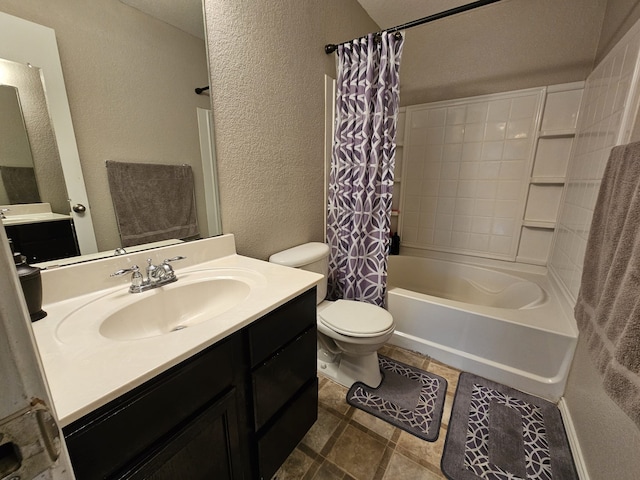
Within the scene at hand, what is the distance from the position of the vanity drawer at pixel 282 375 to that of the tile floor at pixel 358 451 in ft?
1.24

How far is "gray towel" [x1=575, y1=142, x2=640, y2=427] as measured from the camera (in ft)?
2.32

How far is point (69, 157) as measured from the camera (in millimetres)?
852

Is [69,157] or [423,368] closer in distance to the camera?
[69,157]

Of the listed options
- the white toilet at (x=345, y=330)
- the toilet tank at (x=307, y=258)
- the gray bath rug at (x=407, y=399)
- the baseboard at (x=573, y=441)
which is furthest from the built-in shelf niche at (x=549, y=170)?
the toilet tank at (x=307, y=258)

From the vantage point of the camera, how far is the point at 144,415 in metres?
0.60

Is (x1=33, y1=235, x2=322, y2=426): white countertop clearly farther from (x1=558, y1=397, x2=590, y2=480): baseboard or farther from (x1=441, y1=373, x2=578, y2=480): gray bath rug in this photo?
(x1=558, y1=397, x2=590, y2=480): baseboard

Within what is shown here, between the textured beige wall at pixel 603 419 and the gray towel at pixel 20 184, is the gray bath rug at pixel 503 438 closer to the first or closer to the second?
the textured beige wall at pixel 603 419

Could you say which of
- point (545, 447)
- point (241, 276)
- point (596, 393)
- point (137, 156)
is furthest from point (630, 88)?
point (137, 156)

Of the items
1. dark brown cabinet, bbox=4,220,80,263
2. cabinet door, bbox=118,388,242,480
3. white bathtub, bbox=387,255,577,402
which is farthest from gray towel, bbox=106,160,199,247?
white bathtub, bbox=387,255,577,402

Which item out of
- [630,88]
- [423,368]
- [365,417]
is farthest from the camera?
[423,368]

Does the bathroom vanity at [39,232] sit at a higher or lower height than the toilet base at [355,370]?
higher

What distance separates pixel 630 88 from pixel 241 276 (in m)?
1.82

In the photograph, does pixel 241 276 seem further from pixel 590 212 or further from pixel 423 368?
pixel 590 212

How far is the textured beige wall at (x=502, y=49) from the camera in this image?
186 cm
